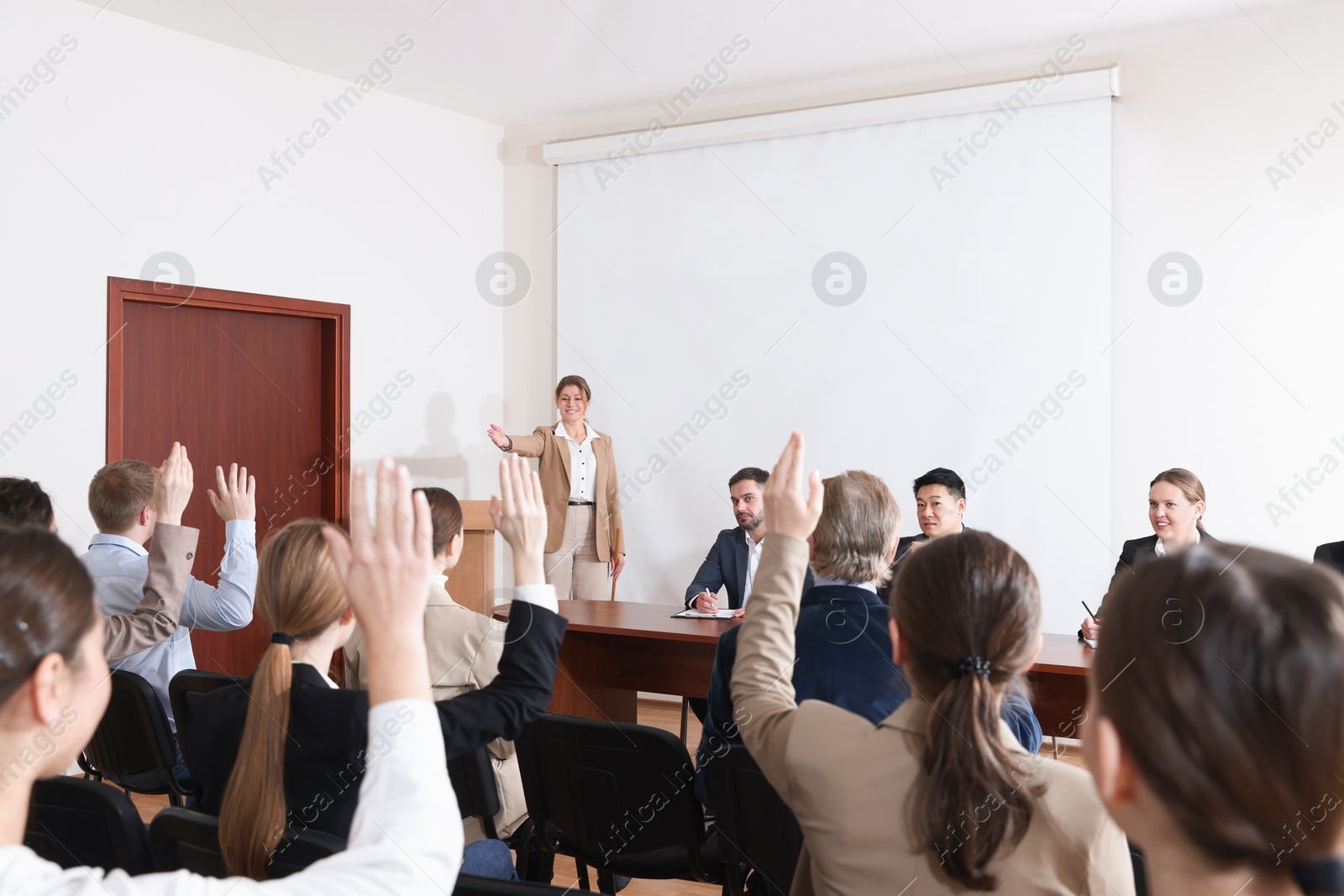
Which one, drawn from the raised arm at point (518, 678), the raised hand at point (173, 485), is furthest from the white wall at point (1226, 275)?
the raised arm at point (518, 678)

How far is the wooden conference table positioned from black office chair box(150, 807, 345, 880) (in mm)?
2037

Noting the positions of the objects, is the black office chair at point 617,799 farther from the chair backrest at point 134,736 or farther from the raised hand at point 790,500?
the chair backrest at point 134,736

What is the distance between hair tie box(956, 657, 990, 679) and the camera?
1269mm

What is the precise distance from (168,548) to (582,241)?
14.5 ft

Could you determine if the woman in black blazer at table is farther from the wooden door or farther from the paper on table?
the wooden door

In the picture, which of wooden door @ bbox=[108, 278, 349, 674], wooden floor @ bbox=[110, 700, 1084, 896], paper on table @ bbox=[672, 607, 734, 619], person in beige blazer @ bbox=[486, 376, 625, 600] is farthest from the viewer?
person in beige blazer @ bbox=[486, 376, 625, 600]

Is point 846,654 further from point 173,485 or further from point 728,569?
point 728,569

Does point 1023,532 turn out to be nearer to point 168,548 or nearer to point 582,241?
point 582,241

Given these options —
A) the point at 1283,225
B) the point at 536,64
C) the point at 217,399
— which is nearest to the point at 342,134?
the point at 536,64

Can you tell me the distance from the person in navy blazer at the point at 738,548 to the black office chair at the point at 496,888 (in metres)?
3.42

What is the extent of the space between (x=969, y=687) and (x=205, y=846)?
106 centimetres

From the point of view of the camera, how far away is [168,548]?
246 cm

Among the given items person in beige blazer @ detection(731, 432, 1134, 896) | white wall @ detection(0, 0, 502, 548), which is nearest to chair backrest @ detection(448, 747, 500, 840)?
person in beige blazer @ detection(731, 432, 1134, 896)

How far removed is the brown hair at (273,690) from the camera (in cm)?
145
